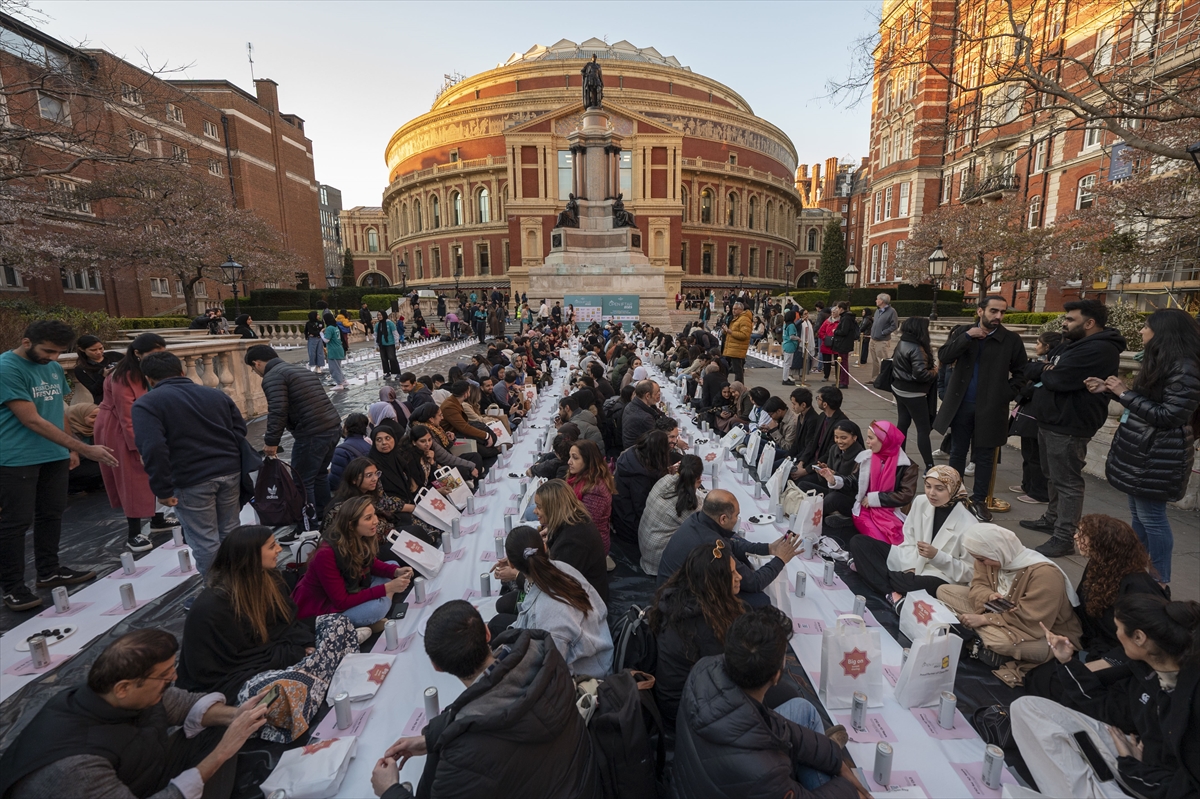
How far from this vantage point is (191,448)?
153 inches

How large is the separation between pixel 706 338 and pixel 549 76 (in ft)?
163

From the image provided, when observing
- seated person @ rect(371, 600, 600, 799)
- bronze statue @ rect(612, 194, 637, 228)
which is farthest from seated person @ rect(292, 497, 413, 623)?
bronze statue @ rect(612, 194, 637, 228)

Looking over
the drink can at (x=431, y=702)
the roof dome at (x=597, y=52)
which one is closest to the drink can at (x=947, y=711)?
the drink can at (x=431, y=702)

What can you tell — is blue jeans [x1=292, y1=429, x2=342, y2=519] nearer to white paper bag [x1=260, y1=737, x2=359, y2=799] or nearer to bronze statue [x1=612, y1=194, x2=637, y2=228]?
white paper bag [x1=260, y1=737, x2=359, y2=799]

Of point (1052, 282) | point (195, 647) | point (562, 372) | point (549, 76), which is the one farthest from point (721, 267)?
point (195, 647)

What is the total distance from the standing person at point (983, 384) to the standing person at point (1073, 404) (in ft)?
1.74

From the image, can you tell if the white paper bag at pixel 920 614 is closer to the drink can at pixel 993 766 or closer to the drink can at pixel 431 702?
the drink can at pixel 993 766

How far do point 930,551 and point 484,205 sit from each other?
54094mm

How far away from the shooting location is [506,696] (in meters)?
1.88

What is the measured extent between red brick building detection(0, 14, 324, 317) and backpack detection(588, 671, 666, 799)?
11.5 meters

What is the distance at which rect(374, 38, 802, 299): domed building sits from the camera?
44.4m

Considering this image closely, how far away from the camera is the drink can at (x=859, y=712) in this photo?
8.57 feet

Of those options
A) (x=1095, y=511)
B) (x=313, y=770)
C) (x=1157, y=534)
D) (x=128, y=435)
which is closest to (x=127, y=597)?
(x=128, y=435)

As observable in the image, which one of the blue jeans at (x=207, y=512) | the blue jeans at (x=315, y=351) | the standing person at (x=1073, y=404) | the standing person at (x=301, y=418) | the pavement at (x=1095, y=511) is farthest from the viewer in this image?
the blue jeans at (x=315, y=351)
